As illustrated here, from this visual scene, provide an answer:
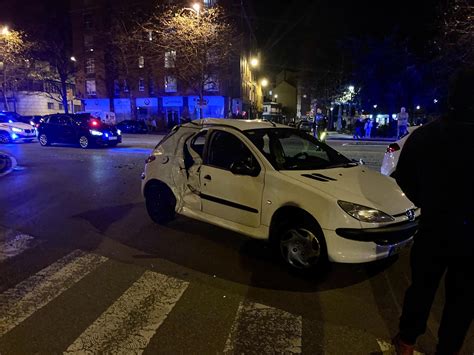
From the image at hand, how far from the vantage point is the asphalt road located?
10.2ft

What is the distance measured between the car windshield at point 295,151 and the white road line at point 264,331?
1.72 meters

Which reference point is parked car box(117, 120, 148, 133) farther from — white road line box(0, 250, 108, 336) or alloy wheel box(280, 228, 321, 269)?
alloy wheel box(280, 228, 321, 269)

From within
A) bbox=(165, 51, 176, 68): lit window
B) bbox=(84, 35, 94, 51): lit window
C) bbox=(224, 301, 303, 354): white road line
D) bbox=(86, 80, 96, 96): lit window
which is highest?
bbox=(84, 35, 94, 51): lit window

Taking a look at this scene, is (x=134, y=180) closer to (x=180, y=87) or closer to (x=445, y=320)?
(x=445, y=320)

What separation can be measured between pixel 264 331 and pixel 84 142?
1787 cm

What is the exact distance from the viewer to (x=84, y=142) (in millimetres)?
19031

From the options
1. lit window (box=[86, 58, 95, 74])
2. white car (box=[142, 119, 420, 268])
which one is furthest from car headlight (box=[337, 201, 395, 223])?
lit window (box=[86, 58, 95, 74])

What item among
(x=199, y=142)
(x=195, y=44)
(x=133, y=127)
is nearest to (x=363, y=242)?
(x=199, y=142)

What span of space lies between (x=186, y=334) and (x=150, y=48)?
39.0 meters

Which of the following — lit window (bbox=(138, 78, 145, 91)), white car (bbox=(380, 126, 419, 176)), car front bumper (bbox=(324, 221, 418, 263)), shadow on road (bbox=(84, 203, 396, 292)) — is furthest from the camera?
lit window (bbox=(138, 78, 145, 91))

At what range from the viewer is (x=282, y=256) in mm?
4438

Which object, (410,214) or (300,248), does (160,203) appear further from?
(410,214)

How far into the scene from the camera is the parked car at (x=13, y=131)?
2183 centimetres

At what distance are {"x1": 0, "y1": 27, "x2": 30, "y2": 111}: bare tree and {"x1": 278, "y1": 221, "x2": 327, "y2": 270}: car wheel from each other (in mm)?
36563
